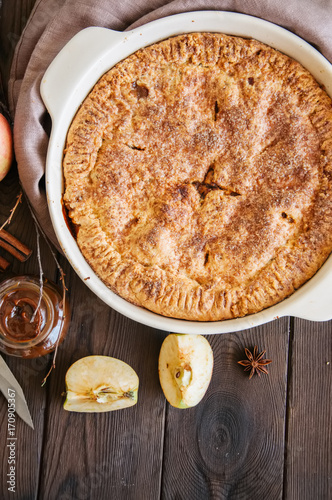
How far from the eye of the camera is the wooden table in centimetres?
152

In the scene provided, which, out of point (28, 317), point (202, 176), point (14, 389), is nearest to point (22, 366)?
point (14, 389)

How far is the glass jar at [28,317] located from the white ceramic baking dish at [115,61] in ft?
0.69

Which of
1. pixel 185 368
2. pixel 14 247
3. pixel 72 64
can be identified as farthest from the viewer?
pixel 14 247

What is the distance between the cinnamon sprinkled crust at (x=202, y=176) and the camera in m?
1.29

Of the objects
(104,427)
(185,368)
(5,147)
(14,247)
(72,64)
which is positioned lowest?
(104,427)

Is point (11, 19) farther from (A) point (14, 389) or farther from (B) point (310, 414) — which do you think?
(B) point (310, 414)

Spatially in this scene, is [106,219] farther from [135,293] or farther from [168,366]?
[168,366]

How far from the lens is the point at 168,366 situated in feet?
4.77

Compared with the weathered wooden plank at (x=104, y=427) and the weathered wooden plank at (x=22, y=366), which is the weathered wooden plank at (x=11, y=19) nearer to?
the weathered wooden plank at (x=22, y=366)

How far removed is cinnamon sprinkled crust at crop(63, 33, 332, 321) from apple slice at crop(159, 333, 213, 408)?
170 mm

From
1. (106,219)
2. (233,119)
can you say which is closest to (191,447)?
(106,219)

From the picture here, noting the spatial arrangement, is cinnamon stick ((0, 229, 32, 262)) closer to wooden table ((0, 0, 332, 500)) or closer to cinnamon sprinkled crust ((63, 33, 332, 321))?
wooden table ((0, 0, 332, 500))

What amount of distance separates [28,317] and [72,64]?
2.52 ft

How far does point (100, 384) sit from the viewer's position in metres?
1.43
